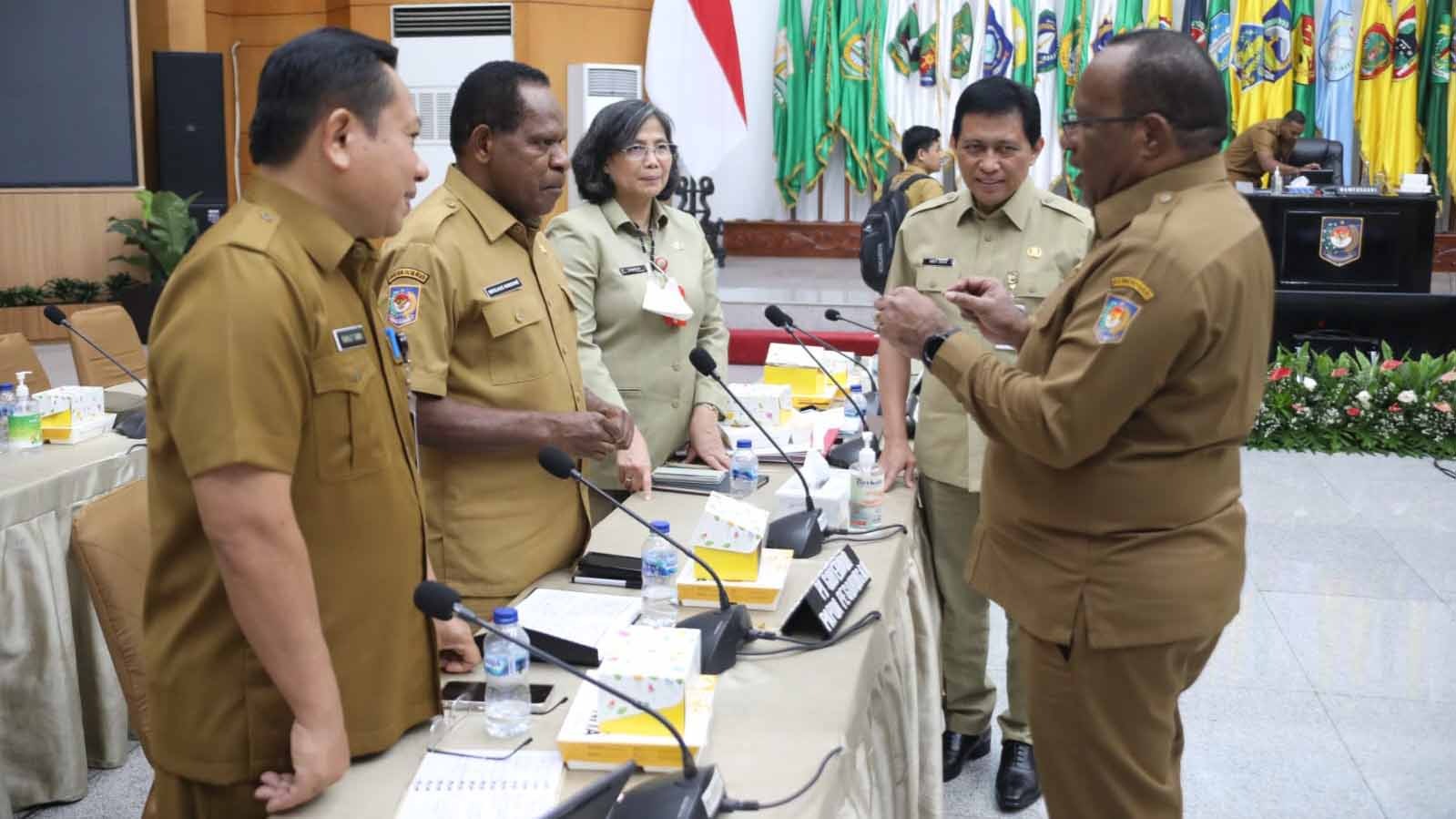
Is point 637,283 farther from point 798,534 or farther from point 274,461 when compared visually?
point 274,461

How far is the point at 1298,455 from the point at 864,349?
104 inches

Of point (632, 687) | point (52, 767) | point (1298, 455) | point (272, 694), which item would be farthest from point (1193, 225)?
point (1298, 455)

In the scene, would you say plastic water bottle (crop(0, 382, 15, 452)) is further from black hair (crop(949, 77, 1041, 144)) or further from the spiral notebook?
black hair (crop(949, 77, 1041, 144))

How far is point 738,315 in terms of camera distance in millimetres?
8141

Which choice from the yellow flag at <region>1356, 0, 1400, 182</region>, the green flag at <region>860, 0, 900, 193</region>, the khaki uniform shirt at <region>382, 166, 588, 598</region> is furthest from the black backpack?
the yellow flag at <region>1356, 0, 1400, 182</region>

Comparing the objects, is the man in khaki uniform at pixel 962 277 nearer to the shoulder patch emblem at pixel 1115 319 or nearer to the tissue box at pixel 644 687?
the shoulder patch emblem at pixel 1115 319

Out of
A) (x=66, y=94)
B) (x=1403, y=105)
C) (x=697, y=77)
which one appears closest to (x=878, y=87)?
(x=697, y=77)

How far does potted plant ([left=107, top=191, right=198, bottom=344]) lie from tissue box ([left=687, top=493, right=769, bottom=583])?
7.33m

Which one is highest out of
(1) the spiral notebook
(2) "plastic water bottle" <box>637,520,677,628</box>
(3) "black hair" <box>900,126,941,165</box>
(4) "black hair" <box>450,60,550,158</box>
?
(3) "black hair" <box>900,126,941,165</box>

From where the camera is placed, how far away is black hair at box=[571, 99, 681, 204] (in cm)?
285

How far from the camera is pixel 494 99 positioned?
211cm

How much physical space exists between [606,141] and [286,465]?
176cm

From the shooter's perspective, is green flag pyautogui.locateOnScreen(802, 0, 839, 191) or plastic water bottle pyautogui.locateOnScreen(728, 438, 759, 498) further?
green flag pyautogui.locateOnScreen(802, 0, 839, 191)

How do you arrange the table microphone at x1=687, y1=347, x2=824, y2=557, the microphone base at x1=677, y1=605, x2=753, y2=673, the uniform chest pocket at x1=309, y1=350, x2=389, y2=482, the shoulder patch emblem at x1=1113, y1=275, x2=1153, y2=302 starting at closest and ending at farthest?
the uniform chest pocket at x1=309, y1=350, x2=389, y2=482 < the shoulder patch emblem at x1=1113, y1=275, x2=1153, y2=302 < the microphone base at x1=677, y1=605, x2=753, y2=673 < the table microphone at x1=687, y1=347, x2=824, y2=557
